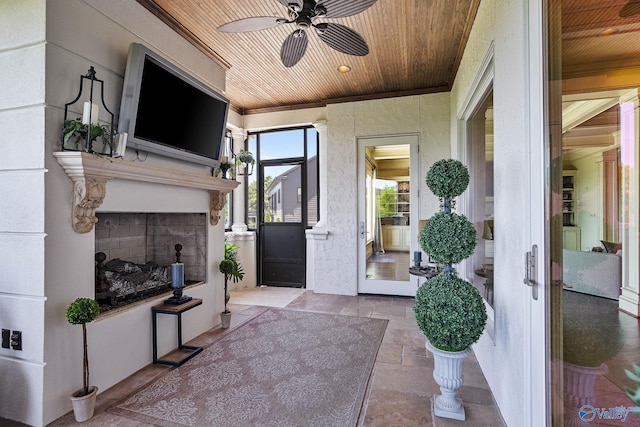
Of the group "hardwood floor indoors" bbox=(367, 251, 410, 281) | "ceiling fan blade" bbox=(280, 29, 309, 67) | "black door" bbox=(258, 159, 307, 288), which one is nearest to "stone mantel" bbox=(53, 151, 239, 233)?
"ceiling fan blade" bbox=(280, 29, 309, 67)

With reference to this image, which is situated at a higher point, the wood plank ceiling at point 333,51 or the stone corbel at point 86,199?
the wood plank ceiling at point 333,51

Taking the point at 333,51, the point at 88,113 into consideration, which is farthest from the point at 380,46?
the point at 88,113

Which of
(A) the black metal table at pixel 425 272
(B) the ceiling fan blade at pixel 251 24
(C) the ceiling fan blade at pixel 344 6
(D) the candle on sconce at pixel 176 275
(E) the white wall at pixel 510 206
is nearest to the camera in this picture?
(E) the white wall at pixel 510 206

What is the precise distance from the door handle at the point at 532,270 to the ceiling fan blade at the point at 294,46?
2144mm

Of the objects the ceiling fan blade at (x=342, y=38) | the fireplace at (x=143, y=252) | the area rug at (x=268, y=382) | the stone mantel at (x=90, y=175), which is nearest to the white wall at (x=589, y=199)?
the area rug at (x=268, y=382)

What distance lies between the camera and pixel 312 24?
2.26 meters

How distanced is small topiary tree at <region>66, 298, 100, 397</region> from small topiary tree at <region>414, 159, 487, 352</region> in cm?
203

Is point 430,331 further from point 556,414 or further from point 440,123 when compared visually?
point 440,123

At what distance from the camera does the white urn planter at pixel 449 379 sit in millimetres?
1896

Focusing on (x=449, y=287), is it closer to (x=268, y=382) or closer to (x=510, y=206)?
(x=510, y=206)

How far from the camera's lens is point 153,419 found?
6.23 ft

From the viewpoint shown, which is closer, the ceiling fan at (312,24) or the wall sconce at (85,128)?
the wall sconce at (85,128)

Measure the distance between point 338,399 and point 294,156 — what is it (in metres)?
4.08

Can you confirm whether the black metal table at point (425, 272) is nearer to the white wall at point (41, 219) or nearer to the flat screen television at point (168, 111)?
the flat screen television at point (168, 111)
